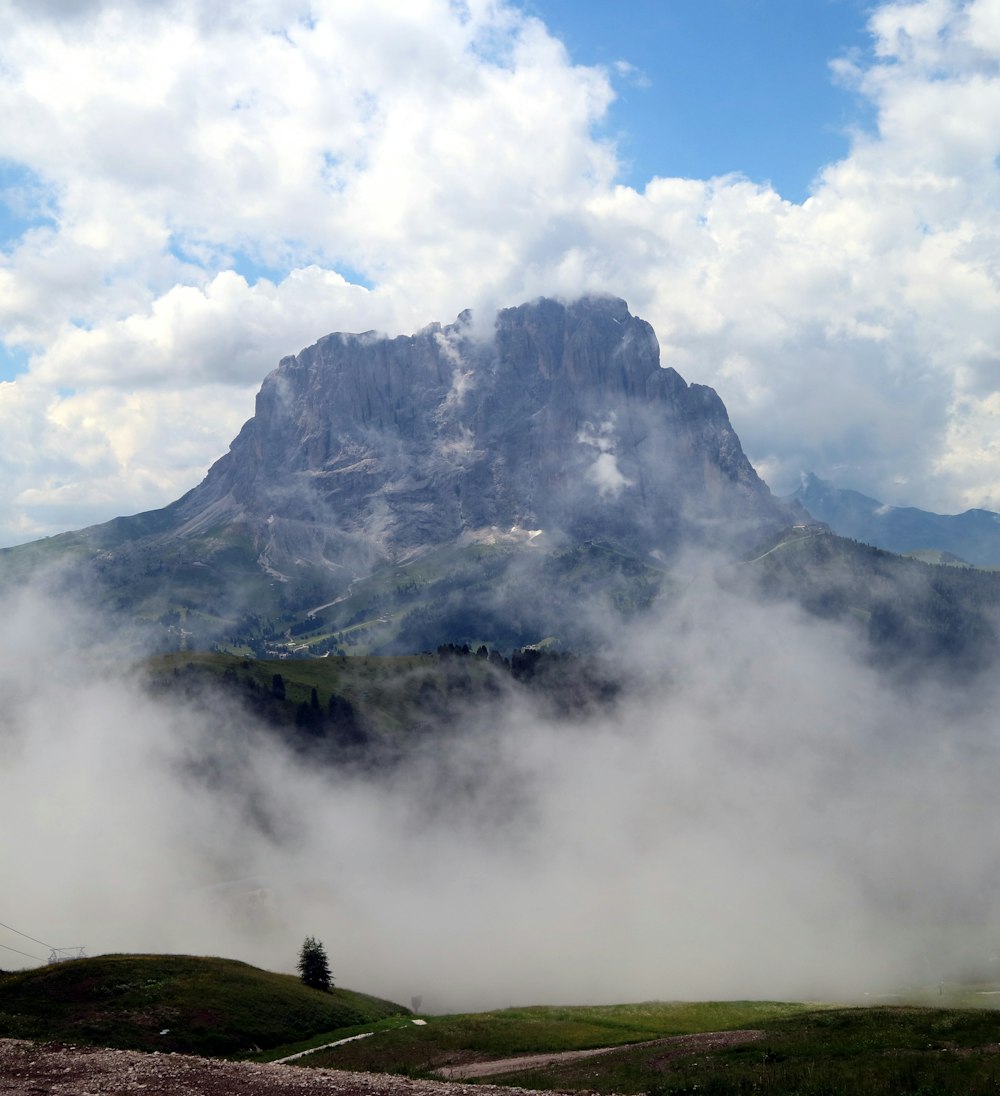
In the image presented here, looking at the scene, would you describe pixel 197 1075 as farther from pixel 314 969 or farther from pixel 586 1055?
pixel 314 969

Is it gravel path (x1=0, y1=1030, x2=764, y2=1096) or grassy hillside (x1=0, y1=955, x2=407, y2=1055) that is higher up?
gravel path (x1=0, y1=1030, x2=764, y2=1096)

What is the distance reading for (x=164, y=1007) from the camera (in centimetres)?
6862

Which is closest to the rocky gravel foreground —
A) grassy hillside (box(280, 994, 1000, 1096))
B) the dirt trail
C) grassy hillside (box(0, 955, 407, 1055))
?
grassy hillside (box(280, 994, 1000, 1096))

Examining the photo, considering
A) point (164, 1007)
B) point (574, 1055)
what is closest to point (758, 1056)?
point (574, 1055)

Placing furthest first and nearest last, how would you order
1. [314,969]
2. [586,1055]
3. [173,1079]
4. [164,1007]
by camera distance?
[314,969] < [164,1007] < [586,1055] < [173,1079]

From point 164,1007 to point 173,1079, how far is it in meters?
29.0

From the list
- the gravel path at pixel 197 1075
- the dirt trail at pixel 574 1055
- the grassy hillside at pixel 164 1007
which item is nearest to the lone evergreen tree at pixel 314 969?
the grassy hillside at pixel 164 1007

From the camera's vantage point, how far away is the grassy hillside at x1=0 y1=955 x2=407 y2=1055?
203 feet

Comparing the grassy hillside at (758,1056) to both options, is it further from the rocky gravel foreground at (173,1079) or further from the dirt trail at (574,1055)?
the rocky gravel foreground at (173,1079)

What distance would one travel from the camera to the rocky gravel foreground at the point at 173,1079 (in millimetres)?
39531

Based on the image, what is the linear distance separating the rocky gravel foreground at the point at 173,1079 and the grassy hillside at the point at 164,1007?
491 inches

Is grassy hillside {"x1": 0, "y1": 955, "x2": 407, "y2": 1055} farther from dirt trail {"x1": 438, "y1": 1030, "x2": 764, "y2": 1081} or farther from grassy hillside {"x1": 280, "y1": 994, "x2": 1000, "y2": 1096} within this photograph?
dirt trail {"x1": 438, "y1": 1030, "x2": 764, "y2": 1081}

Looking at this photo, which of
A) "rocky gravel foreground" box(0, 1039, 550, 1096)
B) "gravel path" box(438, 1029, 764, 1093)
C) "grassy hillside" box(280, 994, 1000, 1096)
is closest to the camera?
"grassy hillside" box(280, 994, 1000, 1096)

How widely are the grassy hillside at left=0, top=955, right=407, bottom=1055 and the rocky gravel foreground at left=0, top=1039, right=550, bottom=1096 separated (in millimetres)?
12465
